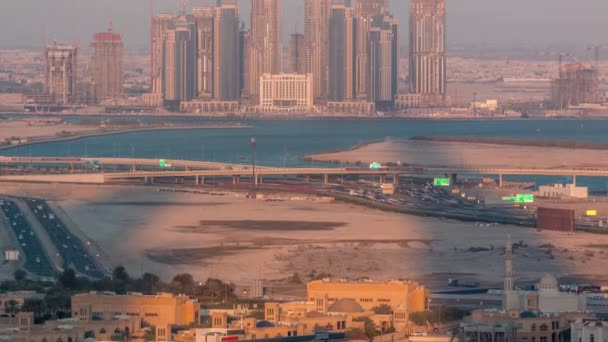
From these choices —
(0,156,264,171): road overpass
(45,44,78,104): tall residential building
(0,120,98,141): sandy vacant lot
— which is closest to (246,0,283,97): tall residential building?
(45,44,78,104): tall residential building

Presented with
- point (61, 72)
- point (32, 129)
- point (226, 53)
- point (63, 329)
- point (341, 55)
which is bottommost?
point (32, 129)

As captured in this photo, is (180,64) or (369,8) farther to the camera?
(369,8)

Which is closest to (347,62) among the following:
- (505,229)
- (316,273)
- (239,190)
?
(239,190)

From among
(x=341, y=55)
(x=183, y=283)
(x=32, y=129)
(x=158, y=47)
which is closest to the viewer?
(x=183, y=283)

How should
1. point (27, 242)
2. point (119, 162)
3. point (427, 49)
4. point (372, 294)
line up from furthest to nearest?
point (427, 49), point (119, 162), point (27, 242), point (372, 294)

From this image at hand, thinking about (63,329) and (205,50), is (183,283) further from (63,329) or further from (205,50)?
(205,50)

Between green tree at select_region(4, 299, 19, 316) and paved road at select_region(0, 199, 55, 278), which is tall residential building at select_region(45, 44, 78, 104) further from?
green tree at select_region(4, 299, 19, 316)

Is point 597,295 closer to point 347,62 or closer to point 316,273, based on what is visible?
point 316,273

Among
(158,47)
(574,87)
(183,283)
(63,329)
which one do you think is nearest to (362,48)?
(158,47)
